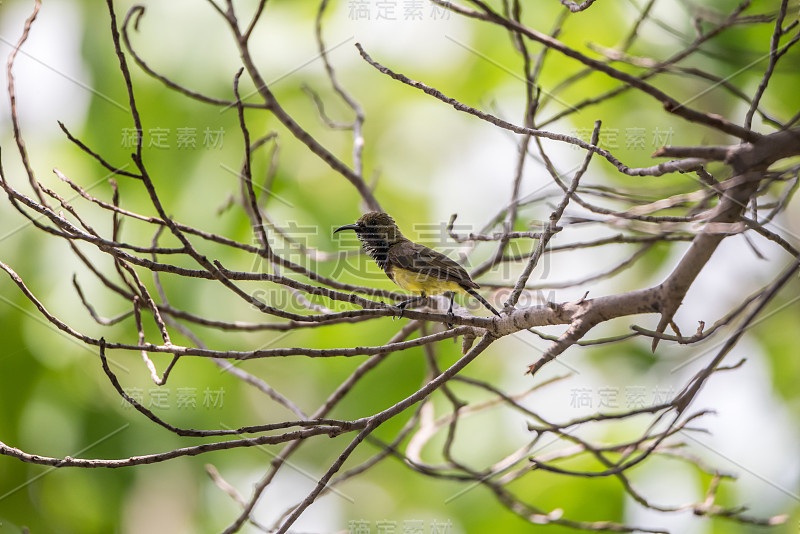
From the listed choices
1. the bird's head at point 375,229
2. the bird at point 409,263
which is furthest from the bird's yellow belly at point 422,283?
the bird's head at point 375,229

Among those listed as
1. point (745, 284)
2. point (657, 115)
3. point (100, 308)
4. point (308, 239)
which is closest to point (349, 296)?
point (308, 239)

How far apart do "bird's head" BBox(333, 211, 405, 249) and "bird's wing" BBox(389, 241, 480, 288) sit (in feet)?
0.30

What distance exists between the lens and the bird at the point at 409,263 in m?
3.44

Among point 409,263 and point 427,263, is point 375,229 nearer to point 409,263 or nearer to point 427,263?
point 409,263

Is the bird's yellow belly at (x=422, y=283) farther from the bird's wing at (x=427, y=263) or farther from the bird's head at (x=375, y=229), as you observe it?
the bird's head at (x=375, y=229)

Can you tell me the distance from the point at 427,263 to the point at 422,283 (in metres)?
0.12

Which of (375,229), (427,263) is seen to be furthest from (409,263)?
(375,229)

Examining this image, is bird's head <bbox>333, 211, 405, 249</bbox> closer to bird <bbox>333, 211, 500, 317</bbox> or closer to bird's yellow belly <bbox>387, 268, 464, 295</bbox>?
bird <bbox>333, 211, 500, 317</bbox>

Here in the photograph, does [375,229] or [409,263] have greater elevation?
[375,229]

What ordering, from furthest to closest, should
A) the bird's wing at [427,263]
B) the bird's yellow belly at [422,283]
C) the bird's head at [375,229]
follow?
1. the bird's head at [375,229]
2. the bird's yellow belly at [422,283]
3. the bird's wing at [427,263]

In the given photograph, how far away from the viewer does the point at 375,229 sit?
13.2 ft

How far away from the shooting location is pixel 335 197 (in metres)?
6.29

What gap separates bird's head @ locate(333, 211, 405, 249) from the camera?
399cm

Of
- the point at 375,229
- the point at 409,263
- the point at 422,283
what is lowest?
the point at 422,283
